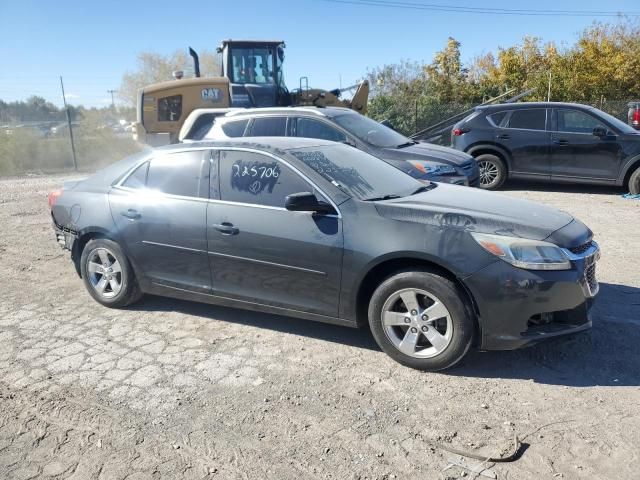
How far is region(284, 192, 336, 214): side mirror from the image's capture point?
409 cm

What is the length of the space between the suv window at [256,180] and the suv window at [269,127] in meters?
4.07

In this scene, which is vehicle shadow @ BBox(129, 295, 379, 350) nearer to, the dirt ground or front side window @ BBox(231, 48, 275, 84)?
the dirt ground

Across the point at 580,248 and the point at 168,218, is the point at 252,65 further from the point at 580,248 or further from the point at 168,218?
the point at 580,248

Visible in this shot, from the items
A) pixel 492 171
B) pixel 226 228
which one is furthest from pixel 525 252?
pixel 492 171

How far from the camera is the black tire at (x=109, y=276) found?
507 cm

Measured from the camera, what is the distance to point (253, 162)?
457 centimetres

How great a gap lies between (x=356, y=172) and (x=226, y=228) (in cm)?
116

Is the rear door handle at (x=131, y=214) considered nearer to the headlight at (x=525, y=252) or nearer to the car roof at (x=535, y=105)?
the headlight at (x=525, y=252)

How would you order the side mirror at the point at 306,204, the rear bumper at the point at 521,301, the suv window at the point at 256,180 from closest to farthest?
1. the rear bumper at the point at 521,301
2. the side mirror at the point at 306,204
3. the suv window at the point at 256,180

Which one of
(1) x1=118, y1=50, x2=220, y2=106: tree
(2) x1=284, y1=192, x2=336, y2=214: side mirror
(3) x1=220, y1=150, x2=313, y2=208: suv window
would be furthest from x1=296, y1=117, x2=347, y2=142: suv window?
(1) x1=118, y1=50, x2=220, y2=106: tree

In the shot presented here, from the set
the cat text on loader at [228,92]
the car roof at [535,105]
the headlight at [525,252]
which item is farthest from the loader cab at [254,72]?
the headlight at [525,252]

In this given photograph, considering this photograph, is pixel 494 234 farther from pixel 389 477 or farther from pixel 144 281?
pixel 144 281

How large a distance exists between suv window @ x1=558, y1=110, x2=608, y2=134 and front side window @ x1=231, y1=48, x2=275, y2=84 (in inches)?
306

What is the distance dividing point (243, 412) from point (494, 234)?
78.1 inches
